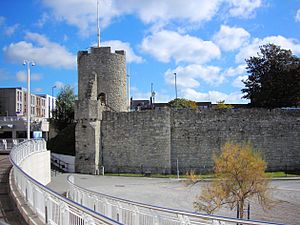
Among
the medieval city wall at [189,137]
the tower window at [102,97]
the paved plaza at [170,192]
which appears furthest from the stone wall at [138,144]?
the tower window at [102,97]

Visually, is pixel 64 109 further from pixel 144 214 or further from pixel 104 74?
pixel 144 214

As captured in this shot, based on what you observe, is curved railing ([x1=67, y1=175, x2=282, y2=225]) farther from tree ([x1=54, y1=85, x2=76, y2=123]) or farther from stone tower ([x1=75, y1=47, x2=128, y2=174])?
tree ([x1=54, y1=85, x2=76, y2=123])

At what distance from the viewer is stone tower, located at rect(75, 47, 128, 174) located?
3139 cm

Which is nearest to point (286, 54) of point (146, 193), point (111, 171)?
point (111, 171)

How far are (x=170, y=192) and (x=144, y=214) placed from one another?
51.8ft

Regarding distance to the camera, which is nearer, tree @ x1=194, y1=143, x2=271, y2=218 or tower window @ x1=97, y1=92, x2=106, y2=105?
tree @ x1=194, y1=143, x2=271, y2=218

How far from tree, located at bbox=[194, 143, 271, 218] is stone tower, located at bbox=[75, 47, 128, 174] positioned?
40.6 feet

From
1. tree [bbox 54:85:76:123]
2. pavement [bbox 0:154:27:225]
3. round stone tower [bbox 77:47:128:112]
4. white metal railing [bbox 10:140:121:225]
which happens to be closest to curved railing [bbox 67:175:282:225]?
white metal railing [bbox 10:140:121:225]

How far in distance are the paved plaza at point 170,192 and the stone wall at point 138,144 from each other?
2394 mm

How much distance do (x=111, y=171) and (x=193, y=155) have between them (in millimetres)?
7264

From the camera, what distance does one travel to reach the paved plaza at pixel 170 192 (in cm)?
1934

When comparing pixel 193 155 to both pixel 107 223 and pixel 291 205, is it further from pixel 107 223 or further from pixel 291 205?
pixel 107 223

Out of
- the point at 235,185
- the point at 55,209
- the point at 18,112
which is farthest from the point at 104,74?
the point at 18,112

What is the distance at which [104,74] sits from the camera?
34.8 meters
